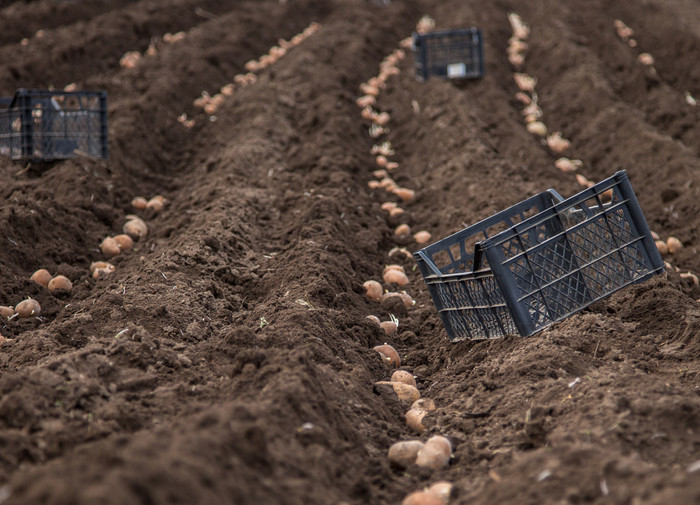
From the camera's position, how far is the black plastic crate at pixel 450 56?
33.0ft

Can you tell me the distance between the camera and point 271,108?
8414 mm

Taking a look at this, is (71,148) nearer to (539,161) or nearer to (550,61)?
(539,161)

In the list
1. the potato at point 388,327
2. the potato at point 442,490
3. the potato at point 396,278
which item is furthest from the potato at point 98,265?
the potato at point 442,490

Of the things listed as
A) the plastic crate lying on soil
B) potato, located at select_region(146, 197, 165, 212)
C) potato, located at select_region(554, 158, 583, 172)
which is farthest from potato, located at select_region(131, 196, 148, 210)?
potato, located at select_region(554, 158, 583, 172)

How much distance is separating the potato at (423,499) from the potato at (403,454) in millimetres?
337

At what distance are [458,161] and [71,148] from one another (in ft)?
12.7

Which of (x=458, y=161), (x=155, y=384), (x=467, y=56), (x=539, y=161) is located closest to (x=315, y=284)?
(x=155, y=384)

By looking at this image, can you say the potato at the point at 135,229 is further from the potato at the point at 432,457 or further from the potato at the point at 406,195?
the potato at the point at 432,457

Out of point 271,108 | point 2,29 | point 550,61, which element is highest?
point 2,29

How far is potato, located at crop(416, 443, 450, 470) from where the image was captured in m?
2.90

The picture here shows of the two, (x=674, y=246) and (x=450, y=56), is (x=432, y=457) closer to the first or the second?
(x=674, y=246)

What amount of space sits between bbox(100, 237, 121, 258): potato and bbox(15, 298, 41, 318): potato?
1.08 meters

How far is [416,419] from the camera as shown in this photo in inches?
131

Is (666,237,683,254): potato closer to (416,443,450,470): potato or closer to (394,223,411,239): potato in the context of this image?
(394,223,411,239): potato
